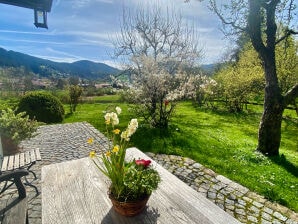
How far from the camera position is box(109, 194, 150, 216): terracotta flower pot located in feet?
7.48

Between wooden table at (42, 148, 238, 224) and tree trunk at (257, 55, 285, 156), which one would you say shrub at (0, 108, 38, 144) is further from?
tree trunk at (257, 55, 285, 156)

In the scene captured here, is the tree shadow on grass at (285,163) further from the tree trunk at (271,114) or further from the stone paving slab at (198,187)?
the stone paving slab at (198,187)

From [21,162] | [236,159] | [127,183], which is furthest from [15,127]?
[236,159]

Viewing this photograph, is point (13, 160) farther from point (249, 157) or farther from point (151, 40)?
point (151, 40)

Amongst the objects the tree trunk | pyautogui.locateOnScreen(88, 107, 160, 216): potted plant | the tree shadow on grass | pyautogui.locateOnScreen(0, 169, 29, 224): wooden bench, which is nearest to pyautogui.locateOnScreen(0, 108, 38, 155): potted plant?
pyautogui.locateOnScreen(0, 169, 29, 224): wooden bench

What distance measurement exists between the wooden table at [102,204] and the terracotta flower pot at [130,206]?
2.2 inches

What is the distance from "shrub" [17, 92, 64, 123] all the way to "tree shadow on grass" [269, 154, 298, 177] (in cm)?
1027

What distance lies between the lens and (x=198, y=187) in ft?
17.0

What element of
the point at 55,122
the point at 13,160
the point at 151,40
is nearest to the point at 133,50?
the point at 151,40

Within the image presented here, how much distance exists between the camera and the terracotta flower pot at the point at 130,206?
7.48ft

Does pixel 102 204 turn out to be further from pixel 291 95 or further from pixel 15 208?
pixel 291 95

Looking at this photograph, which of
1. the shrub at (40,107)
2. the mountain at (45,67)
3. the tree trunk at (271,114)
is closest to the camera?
the tree trunk at (271,114)

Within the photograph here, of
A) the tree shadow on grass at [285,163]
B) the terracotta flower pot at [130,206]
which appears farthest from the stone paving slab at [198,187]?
the tree shadow on grass at [285,163]

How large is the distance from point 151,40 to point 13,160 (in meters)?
12.5
